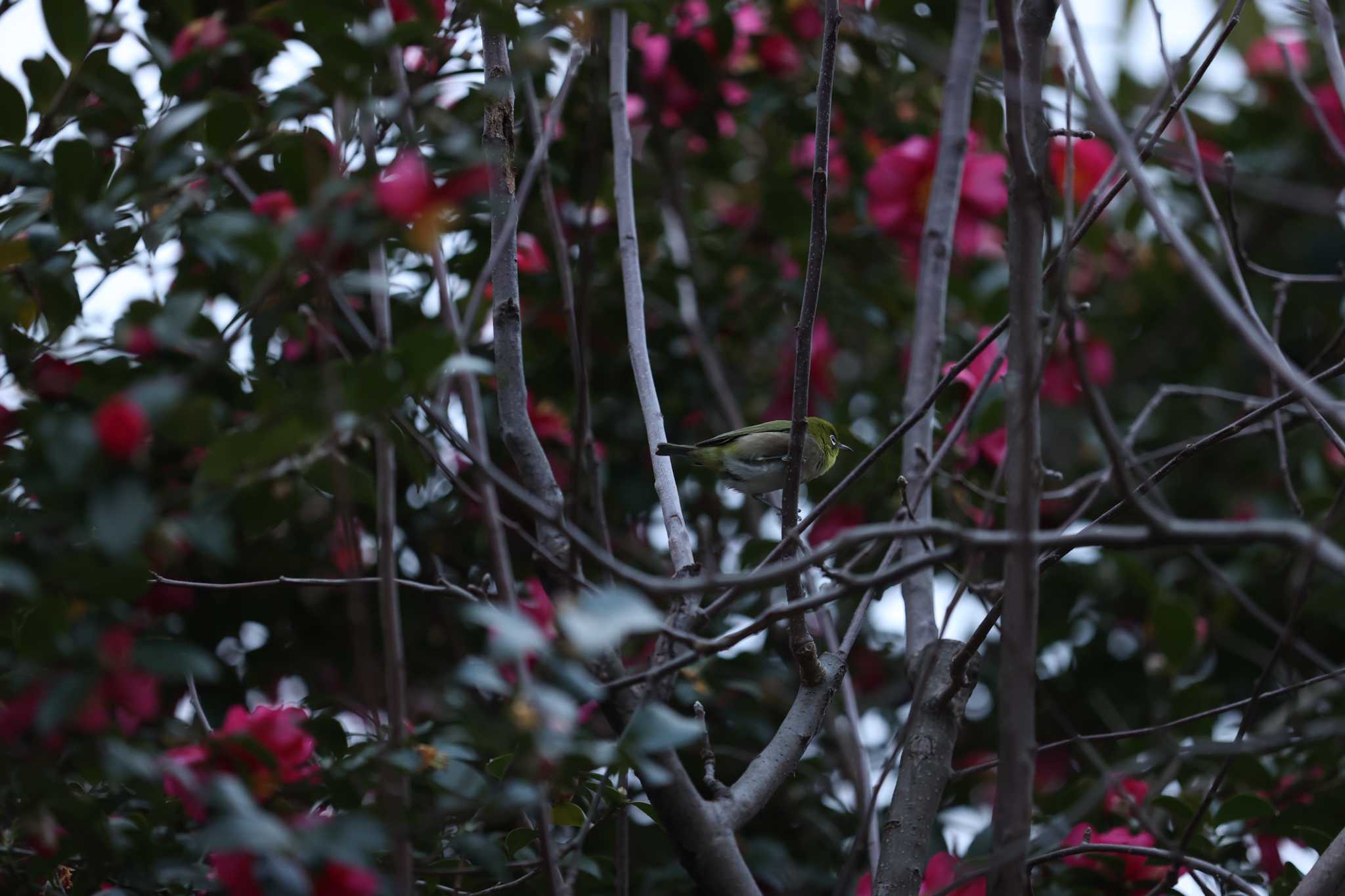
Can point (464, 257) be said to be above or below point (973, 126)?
below

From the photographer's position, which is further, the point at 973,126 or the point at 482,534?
the point at 973,126

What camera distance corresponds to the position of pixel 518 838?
166 centimetres

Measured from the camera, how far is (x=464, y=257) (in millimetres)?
2594

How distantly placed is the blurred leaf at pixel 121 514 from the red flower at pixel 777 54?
2.77 meters

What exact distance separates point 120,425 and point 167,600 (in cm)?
154

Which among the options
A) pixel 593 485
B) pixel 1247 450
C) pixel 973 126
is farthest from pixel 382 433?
pixel 1247 450

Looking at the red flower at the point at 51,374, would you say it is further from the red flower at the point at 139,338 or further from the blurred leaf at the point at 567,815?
the blurred leaf at the point at 567,815

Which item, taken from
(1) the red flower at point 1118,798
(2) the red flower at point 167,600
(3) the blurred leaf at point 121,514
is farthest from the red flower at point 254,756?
(1) the red flower at point 1118,798

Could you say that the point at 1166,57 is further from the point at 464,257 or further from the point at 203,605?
the point at 203,605

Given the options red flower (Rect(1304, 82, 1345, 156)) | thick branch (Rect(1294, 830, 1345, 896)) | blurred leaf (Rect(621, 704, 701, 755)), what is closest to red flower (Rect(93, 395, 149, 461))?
blurred leaf (Rect(621, 704, 701, 755))

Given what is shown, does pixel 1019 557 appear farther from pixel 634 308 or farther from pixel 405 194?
pixel 634 308

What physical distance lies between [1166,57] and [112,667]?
1791 mm

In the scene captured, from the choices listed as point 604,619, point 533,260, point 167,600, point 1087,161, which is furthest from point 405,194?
point 1087,161

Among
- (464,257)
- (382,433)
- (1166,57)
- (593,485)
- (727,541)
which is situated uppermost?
(464,257)
